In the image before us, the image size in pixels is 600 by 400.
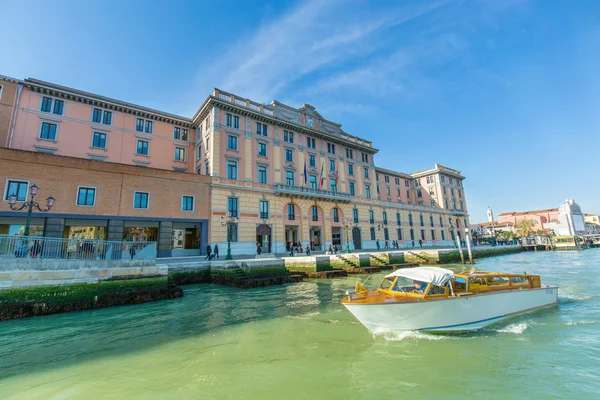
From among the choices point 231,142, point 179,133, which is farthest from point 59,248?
point 179,133

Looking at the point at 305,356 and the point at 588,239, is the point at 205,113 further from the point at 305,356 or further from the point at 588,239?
the point at 588,239

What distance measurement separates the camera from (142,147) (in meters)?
28.4

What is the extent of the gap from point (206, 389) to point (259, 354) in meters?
1.64

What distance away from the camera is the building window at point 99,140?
26.1 metres

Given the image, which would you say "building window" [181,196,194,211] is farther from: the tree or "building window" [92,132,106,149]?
the tree

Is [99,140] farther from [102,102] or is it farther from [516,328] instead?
[516,328]

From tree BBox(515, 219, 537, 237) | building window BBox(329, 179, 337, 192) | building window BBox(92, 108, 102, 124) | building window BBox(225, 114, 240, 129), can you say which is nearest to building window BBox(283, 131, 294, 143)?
building window BBox(225, 114, 240, 129)

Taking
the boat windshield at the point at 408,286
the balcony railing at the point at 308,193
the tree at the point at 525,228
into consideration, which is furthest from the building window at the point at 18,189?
the tree at the point at 525,228

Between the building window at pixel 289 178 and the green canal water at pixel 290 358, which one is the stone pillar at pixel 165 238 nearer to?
the building window at pixel 289 178

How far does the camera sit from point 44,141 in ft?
78.5

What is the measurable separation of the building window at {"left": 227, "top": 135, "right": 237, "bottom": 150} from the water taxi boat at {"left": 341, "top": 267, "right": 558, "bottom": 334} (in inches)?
949

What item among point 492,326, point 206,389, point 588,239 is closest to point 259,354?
point 206,389

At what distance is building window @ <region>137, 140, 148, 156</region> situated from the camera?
28188mm

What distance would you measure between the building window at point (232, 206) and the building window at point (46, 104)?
17.7 metres
